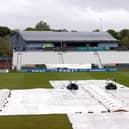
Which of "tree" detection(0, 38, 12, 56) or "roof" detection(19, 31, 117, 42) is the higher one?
"roof" detection(19, 31, 117, 42)

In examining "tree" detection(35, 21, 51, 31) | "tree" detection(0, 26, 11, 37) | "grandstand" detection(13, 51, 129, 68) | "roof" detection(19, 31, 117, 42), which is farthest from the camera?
"tree" detection(35, 21, 51, 31)

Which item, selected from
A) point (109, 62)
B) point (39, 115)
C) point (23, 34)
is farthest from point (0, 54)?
point (39, 115)

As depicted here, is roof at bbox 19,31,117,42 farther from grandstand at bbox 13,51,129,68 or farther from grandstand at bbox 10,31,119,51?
grandstand at bbox 13,51,129,68

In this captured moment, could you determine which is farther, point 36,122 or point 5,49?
point 5,49

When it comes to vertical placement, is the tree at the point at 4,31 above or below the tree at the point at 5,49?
above

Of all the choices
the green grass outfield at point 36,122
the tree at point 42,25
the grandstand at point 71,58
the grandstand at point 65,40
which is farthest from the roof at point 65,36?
the green grass outfield at point 36,122

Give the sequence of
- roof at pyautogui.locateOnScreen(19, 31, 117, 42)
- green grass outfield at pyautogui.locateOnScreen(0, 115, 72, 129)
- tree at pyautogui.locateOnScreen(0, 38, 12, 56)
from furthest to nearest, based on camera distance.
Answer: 1. roof at pyautogui.locateOnScreen(19, 31, 117, 42)
2. tree at pyautogui.locateOnScreen(0, 38, 12, 56)
3. green grass outfield at pyautogui.locateOnScreen(0, 115, 72, 129)

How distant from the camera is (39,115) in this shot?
93.6ft

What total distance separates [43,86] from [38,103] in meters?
13.8

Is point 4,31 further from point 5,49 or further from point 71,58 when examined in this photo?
point 71,58

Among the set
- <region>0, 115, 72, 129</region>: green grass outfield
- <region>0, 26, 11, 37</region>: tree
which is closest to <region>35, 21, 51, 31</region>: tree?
<region>0, 26, 11, 37</region>: tree

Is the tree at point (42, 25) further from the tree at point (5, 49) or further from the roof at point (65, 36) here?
the tree at point (5, 49)

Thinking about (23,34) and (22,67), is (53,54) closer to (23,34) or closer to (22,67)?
(22,67)

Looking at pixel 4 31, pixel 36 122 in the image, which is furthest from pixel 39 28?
pixel 36 122
